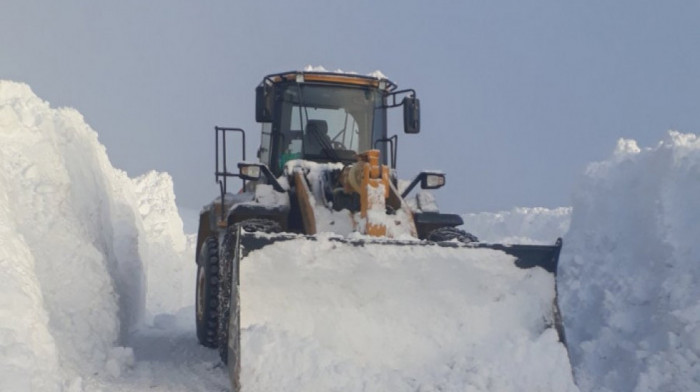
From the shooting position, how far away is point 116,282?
1011 centimetres

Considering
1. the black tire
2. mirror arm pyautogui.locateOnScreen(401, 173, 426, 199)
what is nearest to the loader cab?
mirror arm pyautogui.locateOnScreen(401, 173, 426, 199)

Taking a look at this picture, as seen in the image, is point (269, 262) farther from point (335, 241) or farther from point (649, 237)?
point (649, 237)

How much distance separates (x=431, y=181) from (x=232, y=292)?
270cm

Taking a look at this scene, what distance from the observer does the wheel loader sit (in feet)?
21.0

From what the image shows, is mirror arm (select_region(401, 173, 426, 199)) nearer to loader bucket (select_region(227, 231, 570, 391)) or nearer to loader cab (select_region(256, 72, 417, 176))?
loader cab (select_region(256, 72, 417, 176))

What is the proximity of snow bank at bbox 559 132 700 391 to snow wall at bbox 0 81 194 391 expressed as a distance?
4695 millimetres

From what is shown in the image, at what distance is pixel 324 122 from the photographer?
834cm

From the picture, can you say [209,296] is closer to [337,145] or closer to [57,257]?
[57,257]

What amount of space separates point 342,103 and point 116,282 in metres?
3.71

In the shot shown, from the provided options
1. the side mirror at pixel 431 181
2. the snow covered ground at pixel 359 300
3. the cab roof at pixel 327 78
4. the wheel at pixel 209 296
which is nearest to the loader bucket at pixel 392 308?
the snow covered ground at pixel 359 300

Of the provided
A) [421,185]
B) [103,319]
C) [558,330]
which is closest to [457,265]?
[558,330]

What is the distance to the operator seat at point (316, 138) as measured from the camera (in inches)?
325

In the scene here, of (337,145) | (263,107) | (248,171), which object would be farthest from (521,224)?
(248,171)

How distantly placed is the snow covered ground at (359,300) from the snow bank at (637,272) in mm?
20
